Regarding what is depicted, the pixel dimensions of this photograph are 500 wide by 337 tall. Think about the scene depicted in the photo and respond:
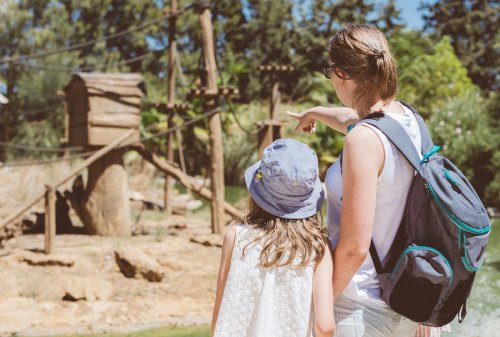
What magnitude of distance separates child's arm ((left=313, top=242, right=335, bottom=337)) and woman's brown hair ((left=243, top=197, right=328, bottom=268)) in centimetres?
2

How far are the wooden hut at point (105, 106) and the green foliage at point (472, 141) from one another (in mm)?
6974

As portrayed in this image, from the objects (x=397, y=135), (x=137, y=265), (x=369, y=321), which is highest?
(x=397, y=135)

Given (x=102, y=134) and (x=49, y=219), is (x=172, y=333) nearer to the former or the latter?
(x=49, y=219)

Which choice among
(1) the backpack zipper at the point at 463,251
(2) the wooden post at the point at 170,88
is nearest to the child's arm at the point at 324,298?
(1) the backpack zipper at the point at 463,251

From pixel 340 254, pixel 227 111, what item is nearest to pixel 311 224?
pixel 340 254

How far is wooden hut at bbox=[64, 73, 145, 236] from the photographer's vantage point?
7.36m

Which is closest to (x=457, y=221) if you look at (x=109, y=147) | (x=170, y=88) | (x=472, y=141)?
(x=109, y=147)

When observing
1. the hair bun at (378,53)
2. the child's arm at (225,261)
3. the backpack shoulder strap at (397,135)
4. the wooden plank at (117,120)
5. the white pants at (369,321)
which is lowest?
the white pants at (369,321)

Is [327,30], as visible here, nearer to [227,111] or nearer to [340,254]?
[227,111]

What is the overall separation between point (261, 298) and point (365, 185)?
1.43 feet

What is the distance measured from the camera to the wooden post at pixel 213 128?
7598 millimetres

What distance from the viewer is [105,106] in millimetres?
7406

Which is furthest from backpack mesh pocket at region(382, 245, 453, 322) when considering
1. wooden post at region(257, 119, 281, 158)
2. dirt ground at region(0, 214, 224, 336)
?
wooden post at region(257, 119, 281, 158)

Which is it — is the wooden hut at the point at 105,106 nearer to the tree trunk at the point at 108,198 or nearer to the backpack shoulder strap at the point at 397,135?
the tree trunk at the point at 108,198
